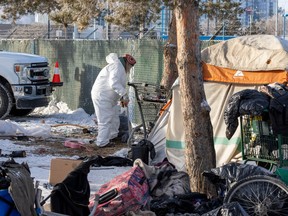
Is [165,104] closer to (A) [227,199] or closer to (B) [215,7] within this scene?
(A) [227,199]

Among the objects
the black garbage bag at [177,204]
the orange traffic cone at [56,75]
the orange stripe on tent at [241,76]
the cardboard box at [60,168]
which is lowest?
the black garbage bag at [177,204]

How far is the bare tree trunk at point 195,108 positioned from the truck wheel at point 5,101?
29.0ft

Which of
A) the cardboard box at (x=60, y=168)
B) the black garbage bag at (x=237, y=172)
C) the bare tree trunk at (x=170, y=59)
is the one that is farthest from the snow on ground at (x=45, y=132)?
the bare tree trunk at (x=170, y=59)

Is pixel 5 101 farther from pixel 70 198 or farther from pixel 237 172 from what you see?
pixel 70 198

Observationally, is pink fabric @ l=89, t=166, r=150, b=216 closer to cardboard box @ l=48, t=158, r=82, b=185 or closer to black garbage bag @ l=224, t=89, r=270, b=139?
cardboard box @ l=48, t=158, r=82, b=185

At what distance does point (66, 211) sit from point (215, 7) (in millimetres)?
16430

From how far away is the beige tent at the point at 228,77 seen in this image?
1041 cm

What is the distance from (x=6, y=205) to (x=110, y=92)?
699 centimetres

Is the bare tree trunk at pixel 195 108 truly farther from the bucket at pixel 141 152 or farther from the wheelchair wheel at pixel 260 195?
the bucket at pixel 141 152

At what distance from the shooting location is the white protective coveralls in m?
12.9

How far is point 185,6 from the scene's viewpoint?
8.49 meters

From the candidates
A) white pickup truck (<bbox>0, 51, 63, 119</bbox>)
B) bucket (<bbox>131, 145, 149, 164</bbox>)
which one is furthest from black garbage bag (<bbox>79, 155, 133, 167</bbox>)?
white pickup truck (<bbox>0, 51, 63, 119</bbox>)

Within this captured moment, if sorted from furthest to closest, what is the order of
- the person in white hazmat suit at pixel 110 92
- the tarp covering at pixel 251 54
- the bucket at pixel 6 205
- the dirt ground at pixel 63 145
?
the person in white hazmat suit at pixel 110 92
the dirt ground at pixel 63 145
the tarp covering at pixel 251 54
the bucket at pixel 6 205

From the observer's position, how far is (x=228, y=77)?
1074 cm
